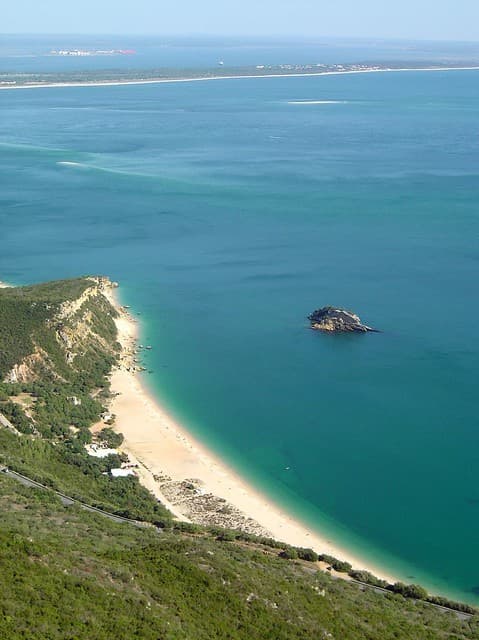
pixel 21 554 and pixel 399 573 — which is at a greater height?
pixel 399 573

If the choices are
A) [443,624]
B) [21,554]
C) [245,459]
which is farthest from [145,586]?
[245,459]

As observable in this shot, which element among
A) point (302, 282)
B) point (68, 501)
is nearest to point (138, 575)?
point (68, 501)

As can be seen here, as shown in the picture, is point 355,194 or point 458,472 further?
point 355,194

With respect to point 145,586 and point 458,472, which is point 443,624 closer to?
point 145,586

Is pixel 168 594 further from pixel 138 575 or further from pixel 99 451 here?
pixel 99 451

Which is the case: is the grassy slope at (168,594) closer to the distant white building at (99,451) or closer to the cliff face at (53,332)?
the distant white building at (99,451)

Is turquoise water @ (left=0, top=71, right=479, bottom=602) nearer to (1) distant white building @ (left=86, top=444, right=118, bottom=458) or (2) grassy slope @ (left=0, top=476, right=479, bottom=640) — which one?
(1) distant white building @ (left=86, top=444, right=118, bottom=458)

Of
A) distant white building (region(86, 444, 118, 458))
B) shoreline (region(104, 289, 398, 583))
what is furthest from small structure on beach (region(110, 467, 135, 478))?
distant white building (region(86, 444, 118, 458))

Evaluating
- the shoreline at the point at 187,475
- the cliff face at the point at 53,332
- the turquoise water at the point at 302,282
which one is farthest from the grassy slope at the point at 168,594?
the cliff face at the point at 53,332
